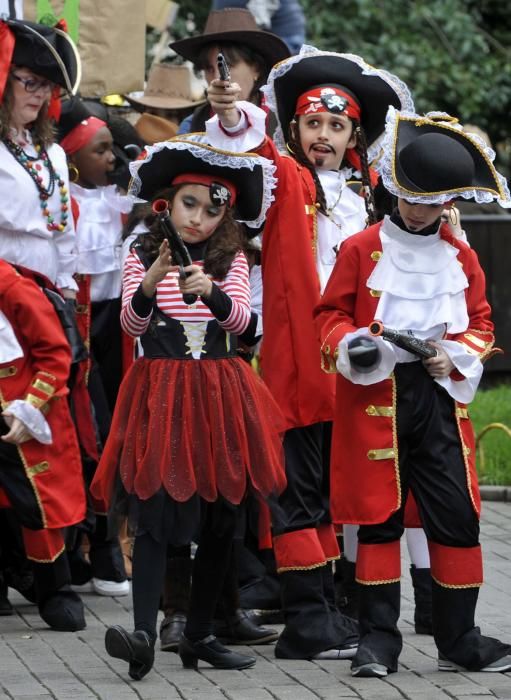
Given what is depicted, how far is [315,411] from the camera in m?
6.02

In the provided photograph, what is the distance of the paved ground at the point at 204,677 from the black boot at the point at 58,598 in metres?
0.05

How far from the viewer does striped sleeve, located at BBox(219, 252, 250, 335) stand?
5.59 metres

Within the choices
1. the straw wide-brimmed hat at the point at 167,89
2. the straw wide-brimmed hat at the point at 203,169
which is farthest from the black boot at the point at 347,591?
the straw wide-brimmed hat at the point at 167,89

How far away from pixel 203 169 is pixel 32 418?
1.22 m

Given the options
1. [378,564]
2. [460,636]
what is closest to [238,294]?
[378,564]

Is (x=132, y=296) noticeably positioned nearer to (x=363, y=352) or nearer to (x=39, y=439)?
(x=363, y=352)

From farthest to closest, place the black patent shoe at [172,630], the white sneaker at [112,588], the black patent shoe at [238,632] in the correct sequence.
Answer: the white sneaker at [112,588] < the black patent shoe at [238,632] < the black patent shoe at [172,630]

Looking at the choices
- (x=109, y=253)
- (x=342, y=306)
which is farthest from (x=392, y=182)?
(x=109, y=253)

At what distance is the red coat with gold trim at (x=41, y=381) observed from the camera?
635 centimetres

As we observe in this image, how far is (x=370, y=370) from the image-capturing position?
17.9 ft

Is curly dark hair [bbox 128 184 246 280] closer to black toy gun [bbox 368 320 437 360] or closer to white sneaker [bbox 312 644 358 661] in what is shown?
black toy gun [bbox 368 320 437 360]

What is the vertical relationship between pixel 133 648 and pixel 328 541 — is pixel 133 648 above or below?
below

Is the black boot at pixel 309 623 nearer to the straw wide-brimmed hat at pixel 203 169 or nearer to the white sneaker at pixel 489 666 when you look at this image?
the white sneaker at pixel 489 666

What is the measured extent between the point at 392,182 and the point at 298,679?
1.63 meters
